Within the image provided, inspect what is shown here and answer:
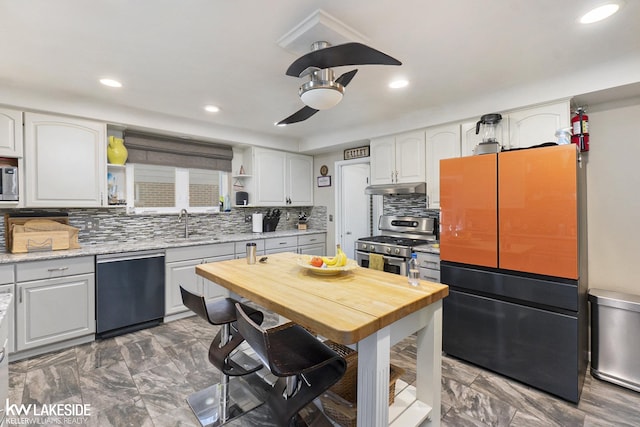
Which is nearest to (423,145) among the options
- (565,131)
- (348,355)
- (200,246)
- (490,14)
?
(565,131)

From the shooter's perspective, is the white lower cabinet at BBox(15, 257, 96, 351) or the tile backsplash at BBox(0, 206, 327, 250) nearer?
the white lower cabinet at BBox(15, 257, 96, 351)

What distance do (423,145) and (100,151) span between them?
341cm

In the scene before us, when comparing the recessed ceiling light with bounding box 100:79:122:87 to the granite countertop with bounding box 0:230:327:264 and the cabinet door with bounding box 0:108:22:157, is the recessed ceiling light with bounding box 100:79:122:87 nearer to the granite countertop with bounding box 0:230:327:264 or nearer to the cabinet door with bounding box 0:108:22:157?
the cabinet door with bounding box 0:108:22:157

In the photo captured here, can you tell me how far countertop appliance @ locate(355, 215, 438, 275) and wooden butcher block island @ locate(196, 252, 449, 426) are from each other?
1.37 metres

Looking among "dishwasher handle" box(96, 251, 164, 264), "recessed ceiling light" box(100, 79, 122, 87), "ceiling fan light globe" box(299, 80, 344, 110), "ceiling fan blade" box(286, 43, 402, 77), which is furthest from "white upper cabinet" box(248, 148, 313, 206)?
"ceiling fan blade" box(286, 43, 402, 77)

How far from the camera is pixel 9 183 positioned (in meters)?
2.57

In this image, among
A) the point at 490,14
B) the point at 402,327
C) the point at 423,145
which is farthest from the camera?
the point at 423,145

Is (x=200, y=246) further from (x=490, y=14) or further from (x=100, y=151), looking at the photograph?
(x=490, y=14)

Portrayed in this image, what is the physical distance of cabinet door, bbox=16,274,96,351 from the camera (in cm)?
247

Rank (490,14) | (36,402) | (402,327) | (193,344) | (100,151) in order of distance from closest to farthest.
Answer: (402,327)
(490,14)
(36,402)
(193,344)
(100,151)

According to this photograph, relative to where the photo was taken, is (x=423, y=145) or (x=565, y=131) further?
(x=423, y=145)

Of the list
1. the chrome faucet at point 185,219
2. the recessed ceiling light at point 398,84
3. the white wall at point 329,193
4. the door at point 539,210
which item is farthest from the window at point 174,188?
the door at point 539,210

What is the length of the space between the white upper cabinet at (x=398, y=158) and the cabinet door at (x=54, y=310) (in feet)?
10.7

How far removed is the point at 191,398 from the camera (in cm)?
A: 200
